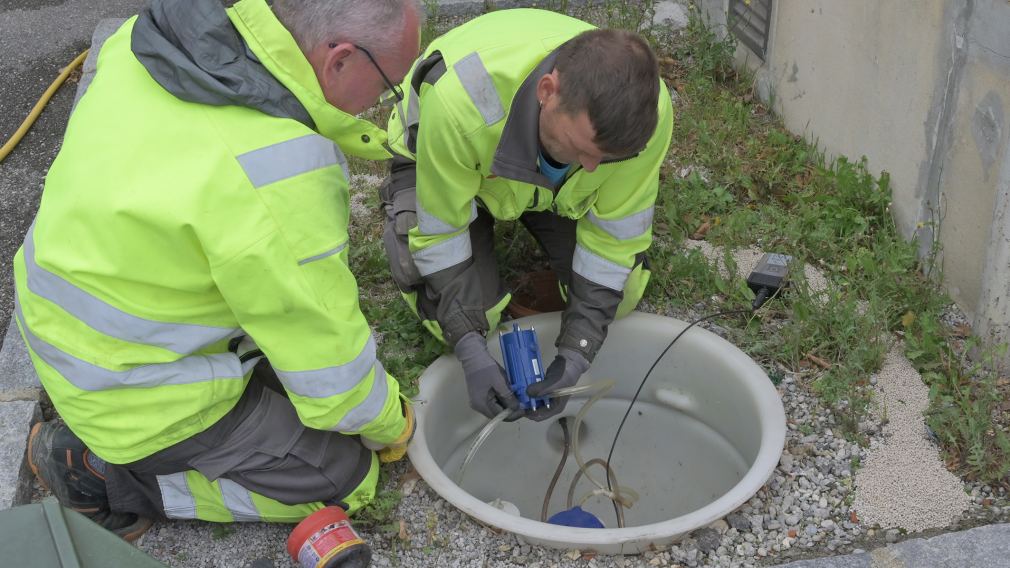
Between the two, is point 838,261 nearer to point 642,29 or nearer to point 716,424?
point 716,424

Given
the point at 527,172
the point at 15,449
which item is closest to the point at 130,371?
the point at 15,449

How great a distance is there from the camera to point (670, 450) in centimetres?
345

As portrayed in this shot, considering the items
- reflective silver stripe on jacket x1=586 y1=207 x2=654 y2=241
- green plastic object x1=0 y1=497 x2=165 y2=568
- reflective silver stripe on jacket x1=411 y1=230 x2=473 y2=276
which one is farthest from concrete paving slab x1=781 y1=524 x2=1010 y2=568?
green plastic object x1=0 y1=497 x2=165 y2=568

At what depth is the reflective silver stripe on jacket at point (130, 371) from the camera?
220 cm

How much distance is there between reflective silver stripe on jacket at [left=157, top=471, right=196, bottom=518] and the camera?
2.55 m

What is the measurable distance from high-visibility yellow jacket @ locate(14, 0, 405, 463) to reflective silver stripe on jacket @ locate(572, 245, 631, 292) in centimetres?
87

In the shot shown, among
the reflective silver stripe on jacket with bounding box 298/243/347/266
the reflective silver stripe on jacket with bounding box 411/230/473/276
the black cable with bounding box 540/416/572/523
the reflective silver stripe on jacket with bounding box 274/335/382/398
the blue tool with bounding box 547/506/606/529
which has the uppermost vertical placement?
the reflective silver stripe on jacket with bounding box 298/243/347/266

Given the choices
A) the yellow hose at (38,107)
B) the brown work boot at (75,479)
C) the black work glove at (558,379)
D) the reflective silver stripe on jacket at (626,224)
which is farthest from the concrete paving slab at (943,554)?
the yellow hose at (38,107)

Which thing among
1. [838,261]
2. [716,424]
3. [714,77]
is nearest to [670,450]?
[716,424]

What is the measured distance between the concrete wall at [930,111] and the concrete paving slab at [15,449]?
9.40 feet

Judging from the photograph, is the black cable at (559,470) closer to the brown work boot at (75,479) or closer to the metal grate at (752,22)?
the brown work boot at (75,479)

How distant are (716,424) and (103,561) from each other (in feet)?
6.73

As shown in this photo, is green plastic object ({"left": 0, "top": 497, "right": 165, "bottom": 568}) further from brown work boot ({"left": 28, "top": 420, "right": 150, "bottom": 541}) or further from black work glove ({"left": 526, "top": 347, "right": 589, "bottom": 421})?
black work glove ({"left": 526, "top": 347, "right": 589, "bottom": 421})

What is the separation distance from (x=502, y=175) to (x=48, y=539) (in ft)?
4.55
